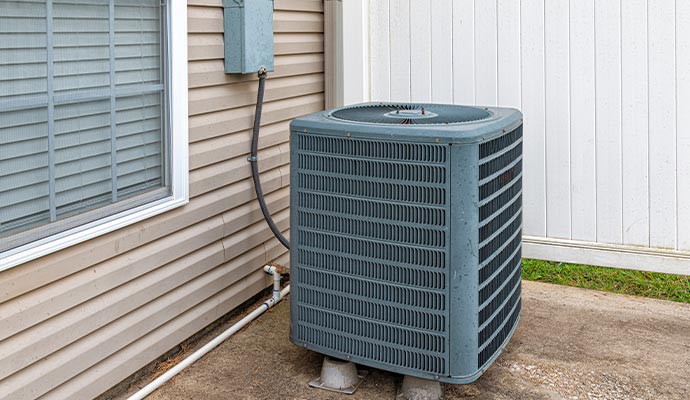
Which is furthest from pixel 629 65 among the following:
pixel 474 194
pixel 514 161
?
pixel 474 194

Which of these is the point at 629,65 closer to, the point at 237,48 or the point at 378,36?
the point at 378,36

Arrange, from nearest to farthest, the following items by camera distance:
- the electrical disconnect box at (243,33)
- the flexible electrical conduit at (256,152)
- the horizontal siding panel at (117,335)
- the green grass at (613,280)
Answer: the horizontal siding panel at (117,335)
the electrical disconnect box at (243,33)
the flexible electrical conduit at (256,152)
the green grass at (613,280)

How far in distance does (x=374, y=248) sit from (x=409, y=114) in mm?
523

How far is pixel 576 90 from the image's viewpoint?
12.9ft

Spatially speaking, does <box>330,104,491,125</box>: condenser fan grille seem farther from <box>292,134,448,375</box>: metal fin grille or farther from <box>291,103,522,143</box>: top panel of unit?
<box>292,134,448,375</box>: metal fin grille

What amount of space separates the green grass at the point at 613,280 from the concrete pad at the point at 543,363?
48 centimetres

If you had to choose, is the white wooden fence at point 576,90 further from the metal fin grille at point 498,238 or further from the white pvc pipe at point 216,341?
the white pvc pipe at point 216,341

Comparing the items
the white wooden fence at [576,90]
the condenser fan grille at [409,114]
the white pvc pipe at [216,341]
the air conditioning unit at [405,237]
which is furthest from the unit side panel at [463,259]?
the white wooden fence at [576,90]

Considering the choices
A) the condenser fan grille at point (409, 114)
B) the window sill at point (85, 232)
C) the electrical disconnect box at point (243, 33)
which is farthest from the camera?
the electrical disconnect box at point (243, 33)

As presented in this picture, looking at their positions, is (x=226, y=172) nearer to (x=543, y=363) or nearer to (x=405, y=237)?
(x=405, y=237)

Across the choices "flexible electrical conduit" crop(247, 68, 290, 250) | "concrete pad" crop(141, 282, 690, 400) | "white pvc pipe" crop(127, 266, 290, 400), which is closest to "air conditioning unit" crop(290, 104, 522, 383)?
"concrete pad" crop(141, 282, 690, 400)

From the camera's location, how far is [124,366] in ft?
9.55

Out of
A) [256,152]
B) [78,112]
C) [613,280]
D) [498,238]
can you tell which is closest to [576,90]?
[613,280]

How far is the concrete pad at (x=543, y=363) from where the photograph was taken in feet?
9.76
